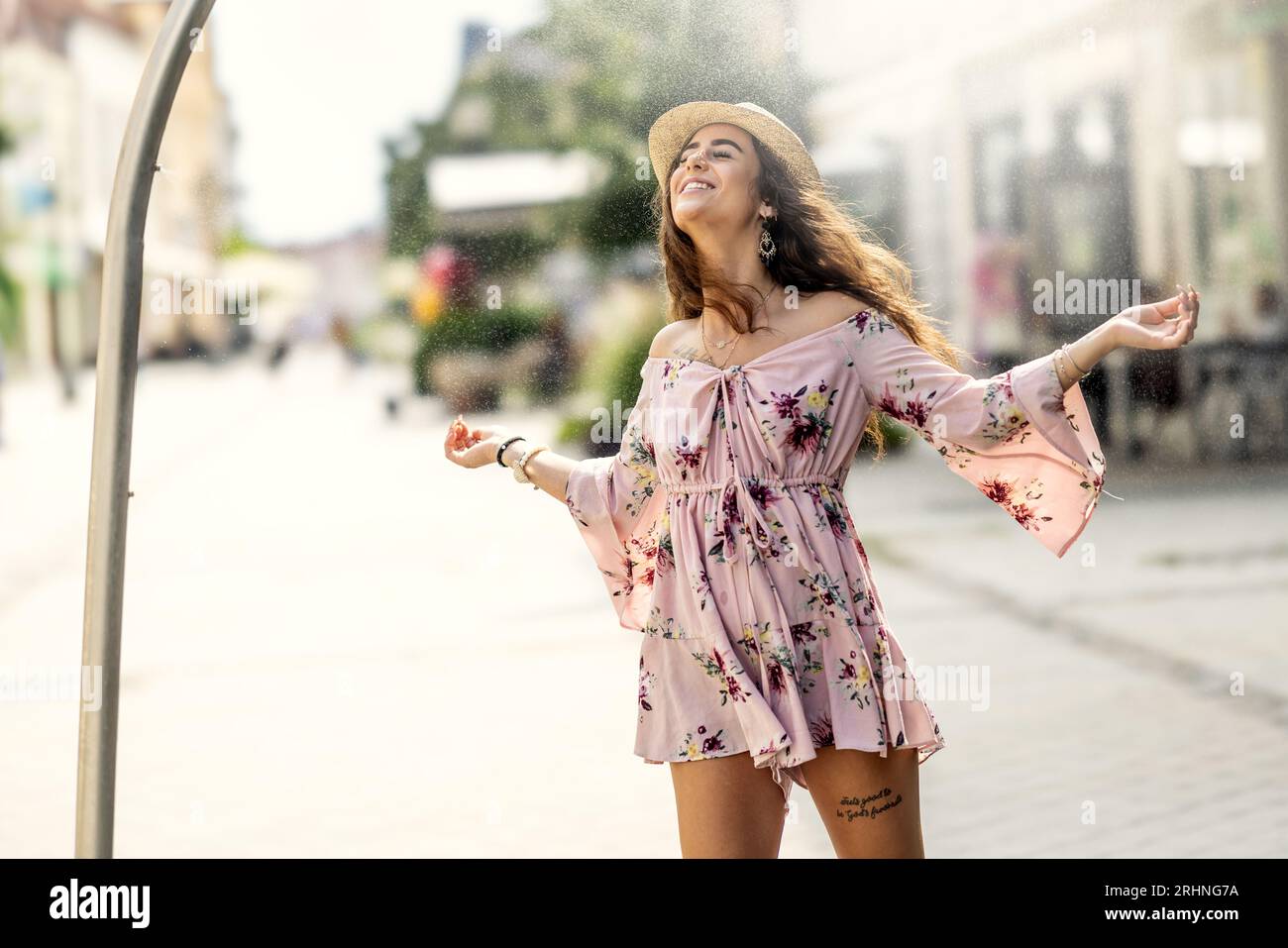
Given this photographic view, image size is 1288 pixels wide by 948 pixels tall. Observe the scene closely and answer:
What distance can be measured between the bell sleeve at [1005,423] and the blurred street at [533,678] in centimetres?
203

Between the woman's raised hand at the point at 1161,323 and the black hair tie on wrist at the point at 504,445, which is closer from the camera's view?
the woman's raised hand at the point at 1161,323

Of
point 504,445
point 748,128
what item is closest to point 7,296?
point 504,445

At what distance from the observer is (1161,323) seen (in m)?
2.59

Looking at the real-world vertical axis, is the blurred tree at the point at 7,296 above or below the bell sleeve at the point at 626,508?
above

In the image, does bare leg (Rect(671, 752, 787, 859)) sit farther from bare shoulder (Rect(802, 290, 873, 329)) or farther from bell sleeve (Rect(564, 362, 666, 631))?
bare shoulder (Rect(802, 290, 873, 329))

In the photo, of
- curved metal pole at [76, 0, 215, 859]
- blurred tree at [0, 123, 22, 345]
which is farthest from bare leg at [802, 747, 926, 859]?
blurred tree at [0, 123, 22, 345]

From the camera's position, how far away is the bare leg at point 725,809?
272cm

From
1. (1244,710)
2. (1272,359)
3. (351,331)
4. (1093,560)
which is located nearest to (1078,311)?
(1272,359)

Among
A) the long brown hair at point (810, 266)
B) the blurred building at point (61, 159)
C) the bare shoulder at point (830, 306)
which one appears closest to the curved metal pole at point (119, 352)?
the long brown hair at point (810, 266)

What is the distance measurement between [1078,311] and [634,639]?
6.22m

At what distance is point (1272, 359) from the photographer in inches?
521

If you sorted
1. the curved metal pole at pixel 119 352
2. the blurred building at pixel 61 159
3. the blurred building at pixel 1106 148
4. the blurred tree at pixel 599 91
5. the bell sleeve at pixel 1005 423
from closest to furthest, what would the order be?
the bell sleeve at pixel 1005 423 < the curved metal pole at pixel 119 352 < the blurred tree at pixel 599 91 < the blurred building at pixel 1106 148 < the blurred building at pixel 61 159

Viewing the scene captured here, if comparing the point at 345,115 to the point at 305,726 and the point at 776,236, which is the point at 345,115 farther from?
the point at 776,236

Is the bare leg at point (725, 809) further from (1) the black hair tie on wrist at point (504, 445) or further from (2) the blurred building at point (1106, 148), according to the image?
(2) the blurred building at point (1106, 148)
